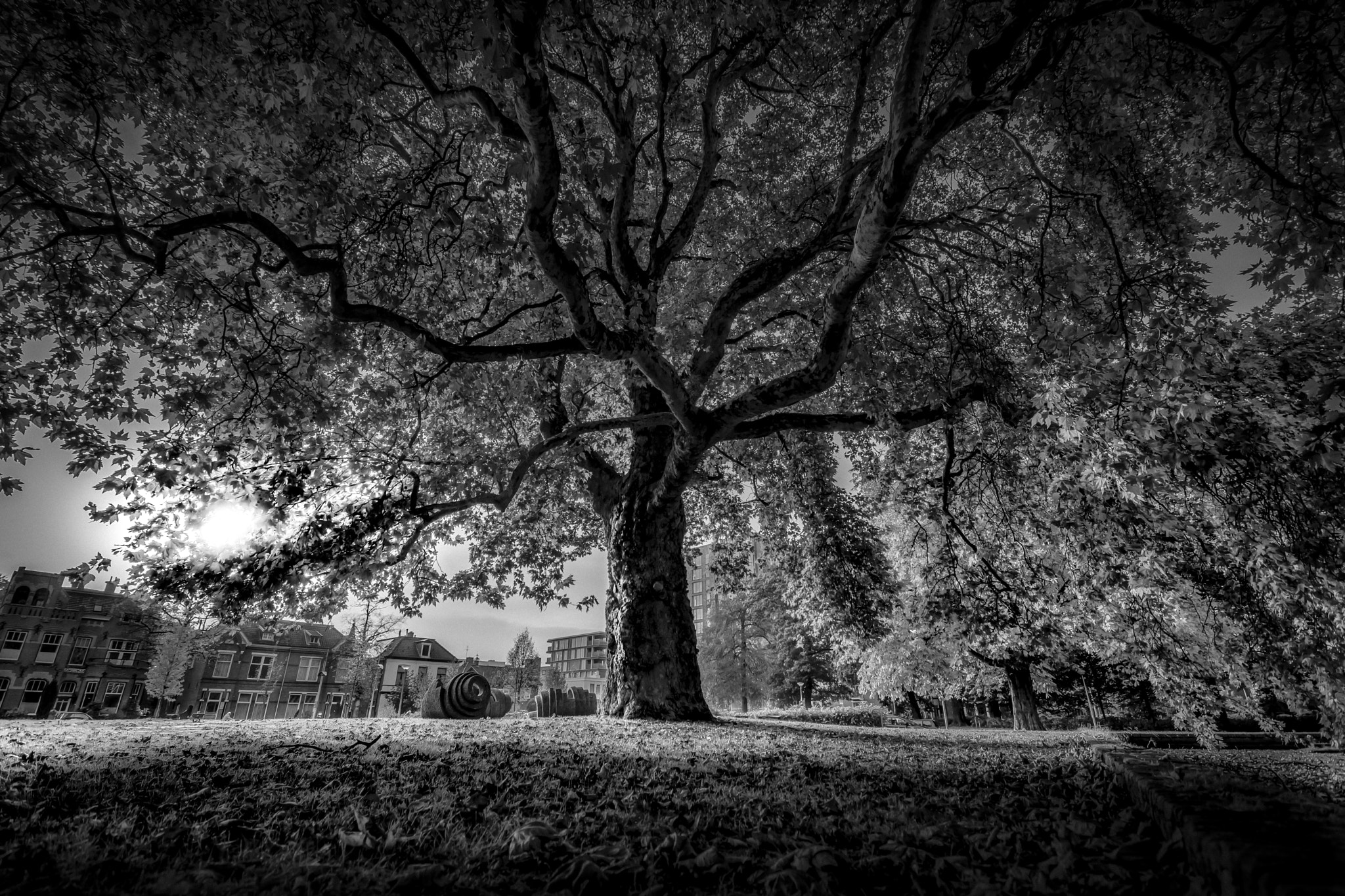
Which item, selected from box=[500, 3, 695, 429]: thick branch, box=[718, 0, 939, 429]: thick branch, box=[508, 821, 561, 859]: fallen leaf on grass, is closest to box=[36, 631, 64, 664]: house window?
box=[500, 3, 695, 429]: thick branch

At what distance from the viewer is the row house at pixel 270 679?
4869 cm

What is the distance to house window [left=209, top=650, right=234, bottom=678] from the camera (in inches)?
1973

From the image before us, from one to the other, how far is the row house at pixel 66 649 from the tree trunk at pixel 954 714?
5771 centimetres

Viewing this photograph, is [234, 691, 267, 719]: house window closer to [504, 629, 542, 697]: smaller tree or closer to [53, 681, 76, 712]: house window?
[53, 681, 76, 712]: house window

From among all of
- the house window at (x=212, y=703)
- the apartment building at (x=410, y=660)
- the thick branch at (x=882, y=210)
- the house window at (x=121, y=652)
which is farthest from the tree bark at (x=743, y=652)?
the house window at (x=121, y=652)

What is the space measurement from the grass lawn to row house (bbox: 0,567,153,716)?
183ft

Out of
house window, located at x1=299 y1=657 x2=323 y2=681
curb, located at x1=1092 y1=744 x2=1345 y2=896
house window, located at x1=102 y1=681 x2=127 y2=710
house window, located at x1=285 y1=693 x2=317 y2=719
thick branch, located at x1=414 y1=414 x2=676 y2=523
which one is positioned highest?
thick branch, located at x1=414 y1=414 x2=676 y2=523

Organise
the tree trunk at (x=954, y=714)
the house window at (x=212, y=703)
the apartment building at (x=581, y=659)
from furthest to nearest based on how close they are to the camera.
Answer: the apartment building at (x=581, y=659) < the house window at (x=212, y=703) < the tree trunk at (x=954, y=714)

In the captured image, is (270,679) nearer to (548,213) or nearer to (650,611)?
(650,611)

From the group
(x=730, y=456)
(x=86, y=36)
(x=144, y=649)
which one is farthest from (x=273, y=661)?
(x=86, y=36)

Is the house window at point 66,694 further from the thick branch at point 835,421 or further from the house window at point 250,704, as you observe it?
the thick branch at point 835,421

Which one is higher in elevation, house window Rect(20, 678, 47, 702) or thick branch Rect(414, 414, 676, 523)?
thick branch Rect(414, 414, 676, 523)

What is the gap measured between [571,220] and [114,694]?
6693 cm

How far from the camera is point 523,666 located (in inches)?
2844
